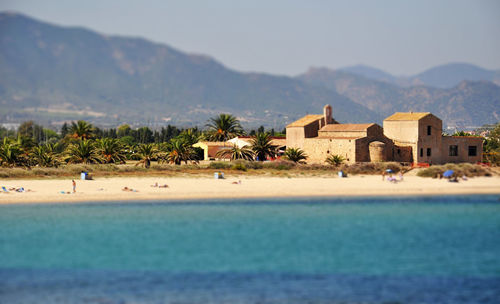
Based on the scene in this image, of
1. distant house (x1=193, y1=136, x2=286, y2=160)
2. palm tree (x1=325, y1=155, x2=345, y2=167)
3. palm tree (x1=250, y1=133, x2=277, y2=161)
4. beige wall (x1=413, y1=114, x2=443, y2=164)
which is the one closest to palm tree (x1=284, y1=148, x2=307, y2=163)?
palm tree (x1=250, y1=133, x2=277, y2=161)

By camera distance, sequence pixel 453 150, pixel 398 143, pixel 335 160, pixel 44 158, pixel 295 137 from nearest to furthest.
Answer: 1. pixel 44 158
2. pixel 335 160
3. pixel 398 143
4. pixel 453 150
5. pixel 295 137

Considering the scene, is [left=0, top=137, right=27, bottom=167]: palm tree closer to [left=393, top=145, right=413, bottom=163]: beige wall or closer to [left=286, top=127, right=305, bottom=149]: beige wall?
[left=286, top=127, right=305, bottom=149]: beige wall

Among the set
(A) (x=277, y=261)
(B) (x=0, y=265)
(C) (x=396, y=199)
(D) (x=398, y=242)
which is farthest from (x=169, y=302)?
(C) (x=396, y=199)

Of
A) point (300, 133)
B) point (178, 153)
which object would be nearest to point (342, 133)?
point (300, 133)

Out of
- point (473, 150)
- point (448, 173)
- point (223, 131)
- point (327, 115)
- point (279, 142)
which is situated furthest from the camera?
point (223, 131)

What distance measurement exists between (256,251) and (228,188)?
17.2 m

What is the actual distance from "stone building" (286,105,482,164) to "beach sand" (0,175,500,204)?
29.1 feet

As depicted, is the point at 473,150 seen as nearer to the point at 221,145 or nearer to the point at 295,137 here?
the point at 295,137

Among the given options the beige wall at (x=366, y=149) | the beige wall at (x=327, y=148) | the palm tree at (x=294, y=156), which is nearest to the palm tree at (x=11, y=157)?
the palm tree at (x=294, y=156)

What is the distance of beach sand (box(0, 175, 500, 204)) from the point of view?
146 feet

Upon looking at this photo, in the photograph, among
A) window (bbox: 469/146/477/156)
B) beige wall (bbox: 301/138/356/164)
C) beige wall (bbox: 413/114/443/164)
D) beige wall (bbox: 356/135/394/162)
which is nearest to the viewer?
beige wall (bbox: 356/135/394/162)

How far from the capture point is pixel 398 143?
62031 millimetres

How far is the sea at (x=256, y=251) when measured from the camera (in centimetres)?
2361

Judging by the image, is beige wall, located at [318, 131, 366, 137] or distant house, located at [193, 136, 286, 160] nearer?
beige wall, located at [318, 131, 366, 137]
